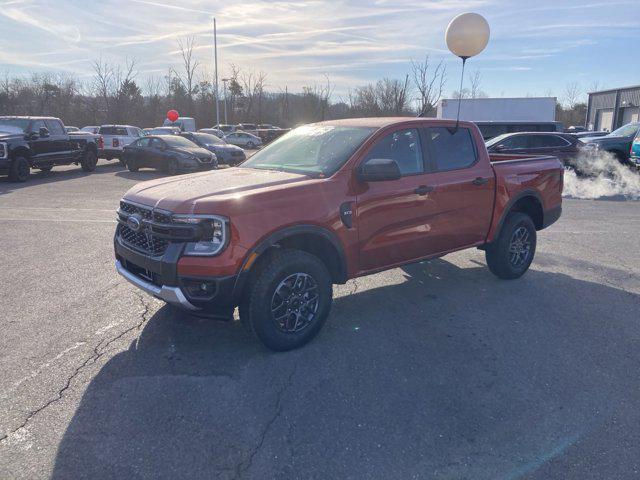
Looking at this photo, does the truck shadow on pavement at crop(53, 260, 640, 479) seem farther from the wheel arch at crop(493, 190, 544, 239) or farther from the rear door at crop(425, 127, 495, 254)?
the wheel arch at crop(493, 190, 544, 239)

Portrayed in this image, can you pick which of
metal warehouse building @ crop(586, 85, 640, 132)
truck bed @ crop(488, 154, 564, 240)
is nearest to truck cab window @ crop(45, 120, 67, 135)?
truck bed @ crop(488, 154, 564, 240)

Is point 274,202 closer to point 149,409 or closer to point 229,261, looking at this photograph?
point 229,261

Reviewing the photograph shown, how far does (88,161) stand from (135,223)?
56.7ft

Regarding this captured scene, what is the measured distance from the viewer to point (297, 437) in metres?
2.89

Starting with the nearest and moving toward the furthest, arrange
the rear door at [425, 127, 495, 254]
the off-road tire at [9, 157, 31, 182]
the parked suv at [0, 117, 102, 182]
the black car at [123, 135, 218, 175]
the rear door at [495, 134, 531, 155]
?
the rear door at [425, 127, 495, 254]
the rear door at [495, 134, 531, 155]
the parked suv at [0, 117, 102, 182]
the off-road tire at [9, 157, 31, 182]
the black car at [123, 135, 218, 175]

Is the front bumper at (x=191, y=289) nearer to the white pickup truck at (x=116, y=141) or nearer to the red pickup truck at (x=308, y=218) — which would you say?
the red pickup truck at (x=308, y=218)

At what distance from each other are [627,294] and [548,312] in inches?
49.6

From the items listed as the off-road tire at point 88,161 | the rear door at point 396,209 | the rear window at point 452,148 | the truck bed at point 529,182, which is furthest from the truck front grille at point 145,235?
the off-road tire at point 88,161

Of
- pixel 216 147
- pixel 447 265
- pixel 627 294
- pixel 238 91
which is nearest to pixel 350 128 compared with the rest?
pixel 447 265

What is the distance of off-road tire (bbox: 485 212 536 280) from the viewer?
560cm

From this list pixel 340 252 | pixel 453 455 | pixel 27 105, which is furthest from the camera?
pixel 27 105

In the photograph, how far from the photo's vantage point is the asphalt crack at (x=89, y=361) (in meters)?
2.97

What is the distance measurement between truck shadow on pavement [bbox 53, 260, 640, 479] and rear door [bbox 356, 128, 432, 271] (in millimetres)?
650

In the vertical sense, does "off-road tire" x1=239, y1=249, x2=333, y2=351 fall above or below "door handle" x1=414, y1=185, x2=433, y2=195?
below
